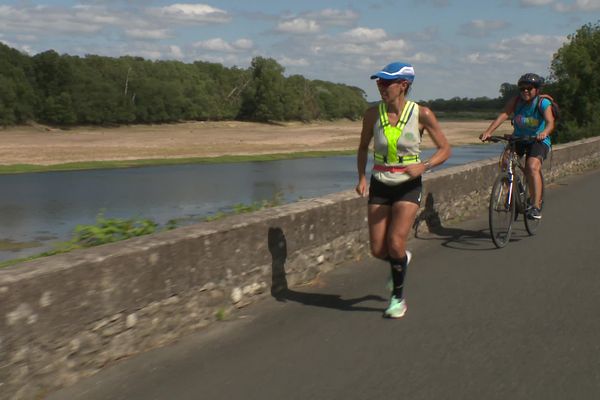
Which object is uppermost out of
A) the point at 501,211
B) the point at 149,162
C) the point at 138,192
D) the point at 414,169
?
the point at 414,169

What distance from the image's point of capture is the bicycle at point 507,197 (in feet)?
27.8

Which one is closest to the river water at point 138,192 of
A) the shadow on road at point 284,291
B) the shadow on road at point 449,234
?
the shadow on road at point 449,234

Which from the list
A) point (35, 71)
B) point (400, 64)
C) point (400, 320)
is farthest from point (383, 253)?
point (35, 71)

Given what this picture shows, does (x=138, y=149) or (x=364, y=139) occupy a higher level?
(x=364, y=139)

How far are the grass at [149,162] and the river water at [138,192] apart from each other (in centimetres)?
159

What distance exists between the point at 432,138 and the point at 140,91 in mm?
94443

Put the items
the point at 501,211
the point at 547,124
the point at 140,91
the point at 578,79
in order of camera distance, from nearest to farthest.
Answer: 1. the point at 501,211
2. the point at 547,124
3. the point at 578,79
4. the point at 140,91

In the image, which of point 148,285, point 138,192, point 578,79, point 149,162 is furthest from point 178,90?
point 148,285

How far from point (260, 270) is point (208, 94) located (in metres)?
110

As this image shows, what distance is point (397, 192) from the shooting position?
5582 millimetres

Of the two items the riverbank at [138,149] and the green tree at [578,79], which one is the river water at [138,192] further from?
the green tree at [578,79]

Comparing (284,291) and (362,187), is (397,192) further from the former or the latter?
(284,291)

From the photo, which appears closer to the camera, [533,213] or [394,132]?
[394,132]

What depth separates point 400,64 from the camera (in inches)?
212
